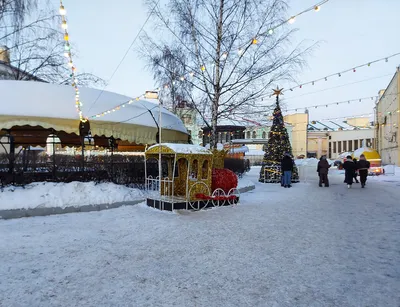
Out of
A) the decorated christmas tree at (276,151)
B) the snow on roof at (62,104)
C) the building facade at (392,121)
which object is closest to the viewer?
the snow on roof at (62,104)

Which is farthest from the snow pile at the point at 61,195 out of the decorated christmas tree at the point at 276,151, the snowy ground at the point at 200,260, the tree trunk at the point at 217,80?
the decorated christmas tree at the point at 276,151

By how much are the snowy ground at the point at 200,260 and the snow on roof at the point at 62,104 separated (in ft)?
13.2

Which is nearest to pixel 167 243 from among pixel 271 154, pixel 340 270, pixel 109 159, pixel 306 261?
pixel 306 261

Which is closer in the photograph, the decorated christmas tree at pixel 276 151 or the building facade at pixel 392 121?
the decorated christmas tree at pixel 276 151

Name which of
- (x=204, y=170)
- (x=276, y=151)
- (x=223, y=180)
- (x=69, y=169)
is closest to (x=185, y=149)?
(x=204, y=170)

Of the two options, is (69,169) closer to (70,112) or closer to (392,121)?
(70,112)

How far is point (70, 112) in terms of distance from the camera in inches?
409

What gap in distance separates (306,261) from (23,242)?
4607mm

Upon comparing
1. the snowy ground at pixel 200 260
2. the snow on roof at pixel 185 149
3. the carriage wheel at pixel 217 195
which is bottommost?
the snowy ground at pixel 200 260

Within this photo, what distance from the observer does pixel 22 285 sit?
11.8 ft

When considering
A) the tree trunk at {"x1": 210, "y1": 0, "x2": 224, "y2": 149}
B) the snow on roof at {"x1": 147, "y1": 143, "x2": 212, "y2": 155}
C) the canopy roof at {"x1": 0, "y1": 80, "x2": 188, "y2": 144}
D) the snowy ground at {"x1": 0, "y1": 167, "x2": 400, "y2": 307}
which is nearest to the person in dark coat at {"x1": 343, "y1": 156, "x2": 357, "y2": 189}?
the tree trunk at {"x1": 210, "y1": 0, "x2": 224, "y2": 149}

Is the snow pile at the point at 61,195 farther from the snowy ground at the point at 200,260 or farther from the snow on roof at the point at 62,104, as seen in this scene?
the snow on roof at the point at 62,104

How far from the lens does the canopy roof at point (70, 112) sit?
9750 millimetres

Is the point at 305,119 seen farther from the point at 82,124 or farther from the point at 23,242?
the point at 23,242
